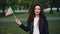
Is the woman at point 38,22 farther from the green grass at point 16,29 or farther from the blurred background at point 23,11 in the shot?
the blurred background at point 23,11

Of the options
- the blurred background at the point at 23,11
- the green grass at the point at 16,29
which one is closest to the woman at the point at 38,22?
the green grass at the point at 16,29

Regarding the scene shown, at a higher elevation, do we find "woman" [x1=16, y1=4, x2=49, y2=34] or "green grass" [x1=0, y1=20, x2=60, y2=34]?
"woman" [x1=16, y1=4, x2=49, y2=34]

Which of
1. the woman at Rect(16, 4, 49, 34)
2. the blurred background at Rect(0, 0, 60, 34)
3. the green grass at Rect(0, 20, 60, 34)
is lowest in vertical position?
the green grass at Rect(0, 20, 60, 34)

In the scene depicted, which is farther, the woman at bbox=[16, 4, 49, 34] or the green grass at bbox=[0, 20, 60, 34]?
the green grass at bbox=[0, 20, 60, 34]

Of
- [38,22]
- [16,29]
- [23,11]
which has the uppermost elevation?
[38,22]

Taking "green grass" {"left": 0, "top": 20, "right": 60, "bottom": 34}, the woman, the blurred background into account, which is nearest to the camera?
the woman

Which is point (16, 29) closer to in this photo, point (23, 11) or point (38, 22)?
point (23, 11)

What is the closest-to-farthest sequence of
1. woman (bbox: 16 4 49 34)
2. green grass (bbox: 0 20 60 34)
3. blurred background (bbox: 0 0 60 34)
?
woman (bbox: 16 4 49 34)
green grass (bbox: 0 20 60 34)
blurred background (bbox: 0 0 60 34)

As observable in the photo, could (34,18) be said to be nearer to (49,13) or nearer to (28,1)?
(28,1)

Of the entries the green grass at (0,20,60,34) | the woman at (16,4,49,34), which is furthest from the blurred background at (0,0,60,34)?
the woman at (16,4,49,34)

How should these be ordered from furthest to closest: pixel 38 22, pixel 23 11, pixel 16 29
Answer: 1. pixel 23 11
2. pixel 16 29
3. pixel 38 22

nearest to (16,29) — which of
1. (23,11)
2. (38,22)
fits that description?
(23,11)

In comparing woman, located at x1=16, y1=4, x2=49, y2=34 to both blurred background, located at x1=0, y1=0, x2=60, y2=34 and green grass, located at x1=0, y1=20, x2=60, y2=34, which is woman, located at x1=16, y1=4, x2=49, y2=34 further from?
blurred background, located at x1=0, y1=0, x2=60, y2=34

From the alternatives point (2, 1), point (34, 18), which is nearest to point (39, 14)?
point (34, 18)
